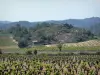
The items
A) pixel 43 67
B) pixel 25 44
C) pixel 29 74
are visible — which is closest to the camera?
pixel 29 74

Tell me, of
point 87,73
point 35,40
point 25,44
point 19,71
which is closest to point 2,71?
point 19,71

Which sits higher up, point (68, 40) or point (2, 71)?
point (2, 71)

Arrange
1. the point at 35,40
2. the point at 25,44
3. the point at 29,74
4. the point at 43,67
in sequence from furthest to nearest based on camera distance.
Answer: the point at 35,40 → the point at 25,44 → the point at 43,67 → the point at 29,74

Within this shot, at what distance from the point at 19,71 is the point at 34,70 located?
2.78 m

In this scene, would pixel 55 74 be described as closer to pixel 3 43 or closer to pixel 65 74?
pixel 65 74

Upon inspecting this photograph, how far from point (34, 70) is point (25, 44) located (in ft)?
358

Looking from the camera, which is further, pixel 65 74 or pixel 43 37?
pixel 43 37

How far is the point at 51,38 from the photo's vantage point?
636 ft

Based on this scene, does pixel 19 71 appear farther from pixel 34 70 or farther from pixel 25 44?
pixel 25 44

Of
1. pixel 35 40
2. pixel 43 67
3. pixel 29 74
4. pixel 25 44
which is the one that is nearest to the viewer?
pixel 29 74

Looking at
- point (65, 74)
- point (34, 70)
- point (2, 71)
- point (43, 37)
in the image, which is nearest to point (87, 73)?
point (65, 74)

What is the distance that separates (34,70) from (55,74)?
15.8ft

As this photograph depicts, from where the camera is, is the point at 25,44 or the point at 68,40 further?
the point at 68,40

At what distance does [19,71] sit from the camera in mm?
55438
